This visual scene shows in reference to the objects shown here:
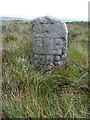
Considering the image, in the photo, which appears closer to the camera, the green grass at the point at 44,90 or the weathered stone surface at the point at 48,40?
the green grass at the point at 44,90

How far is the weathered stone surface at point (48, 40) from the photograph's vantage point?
339 cm

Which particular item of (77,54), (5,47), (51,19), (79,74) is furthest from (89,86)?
(5,47)

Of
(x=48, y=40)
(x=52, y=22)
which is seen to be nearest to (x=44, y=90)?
(x=48, y=40)

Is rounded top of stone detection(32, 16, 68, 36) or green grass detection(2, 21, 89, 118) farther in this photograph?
rounded top of stone detection(32, 16, 68, 36)

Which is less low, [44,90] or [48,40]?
[48,40]

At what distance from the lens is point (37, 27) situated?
3418 mm

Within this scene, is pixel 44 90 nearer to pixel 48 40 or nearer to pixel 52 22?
pixel 48 40

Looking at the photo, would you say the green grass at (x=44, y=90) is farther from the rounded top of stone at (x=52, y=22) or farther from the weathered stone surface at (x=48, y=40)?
the rounded top of stone at (x=52, y=22)

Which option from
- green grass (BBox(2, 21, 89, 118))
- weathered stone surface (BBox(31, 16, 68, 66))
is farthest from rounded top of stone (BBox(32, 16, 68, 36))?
green grass (BBox(2, 21, 89, 118))

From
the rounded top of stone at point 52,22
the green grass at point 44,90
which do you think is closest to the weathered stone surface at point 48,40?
the rounded top of stone at point 52,22

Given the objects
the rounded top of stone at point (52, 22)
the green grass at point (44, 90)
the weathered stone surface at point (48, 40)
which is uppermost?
the rounded top of stone at point (52, 22)

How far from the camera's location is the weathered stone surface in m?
3.39

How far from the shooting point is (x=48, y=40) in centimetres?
346

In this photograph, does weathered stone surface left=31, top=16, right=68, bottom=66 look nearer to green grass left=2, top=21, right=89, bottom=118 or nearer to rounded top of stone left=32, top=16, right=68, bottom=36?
rounded top of stone left=32, top=16, right=68, bottom=36
